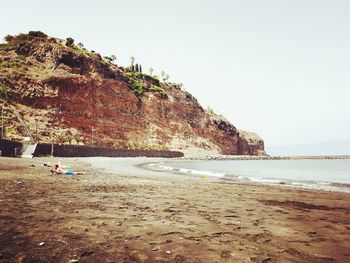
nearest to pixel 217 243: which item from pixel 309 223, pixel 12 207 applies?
pixel 309 223

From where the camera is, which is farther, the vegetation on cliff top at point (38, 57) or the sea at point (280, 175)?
the vegetation on cliff top at point (38, 57)

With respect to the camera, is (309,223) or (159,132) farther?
(159,132)

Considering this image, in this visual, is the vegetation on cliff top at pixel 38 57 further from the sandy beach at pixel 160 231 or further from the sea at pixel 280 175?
the sandy beach at pixel 160 231

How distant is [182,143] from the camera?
10288 centimetres

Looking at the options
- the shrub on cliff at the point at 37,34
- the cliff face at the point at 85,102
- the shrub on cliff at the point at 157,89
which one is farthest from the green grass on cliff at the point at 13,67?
the shrub on cliff at the point at 157,89

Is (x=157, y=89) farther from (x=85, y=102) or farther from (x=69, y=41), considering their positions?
(x=85, y=102)

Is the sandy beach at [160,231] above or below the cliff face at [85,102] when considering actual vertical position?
below

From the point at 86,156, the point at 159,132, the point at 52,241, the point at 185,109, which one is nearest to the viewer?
the point at 52,241

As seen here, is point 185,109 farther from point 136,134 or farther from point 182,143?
point 136,134

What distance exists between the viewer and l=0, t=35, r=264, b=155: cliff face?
6769 cm

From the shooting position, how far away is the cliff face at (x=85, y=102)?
67.7 metres

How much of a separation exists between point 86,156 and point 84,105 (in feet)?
73.5

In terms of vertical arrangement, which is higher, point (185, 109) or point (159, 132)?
point (185, 109)

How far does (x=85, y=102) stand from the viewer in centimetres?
7719
